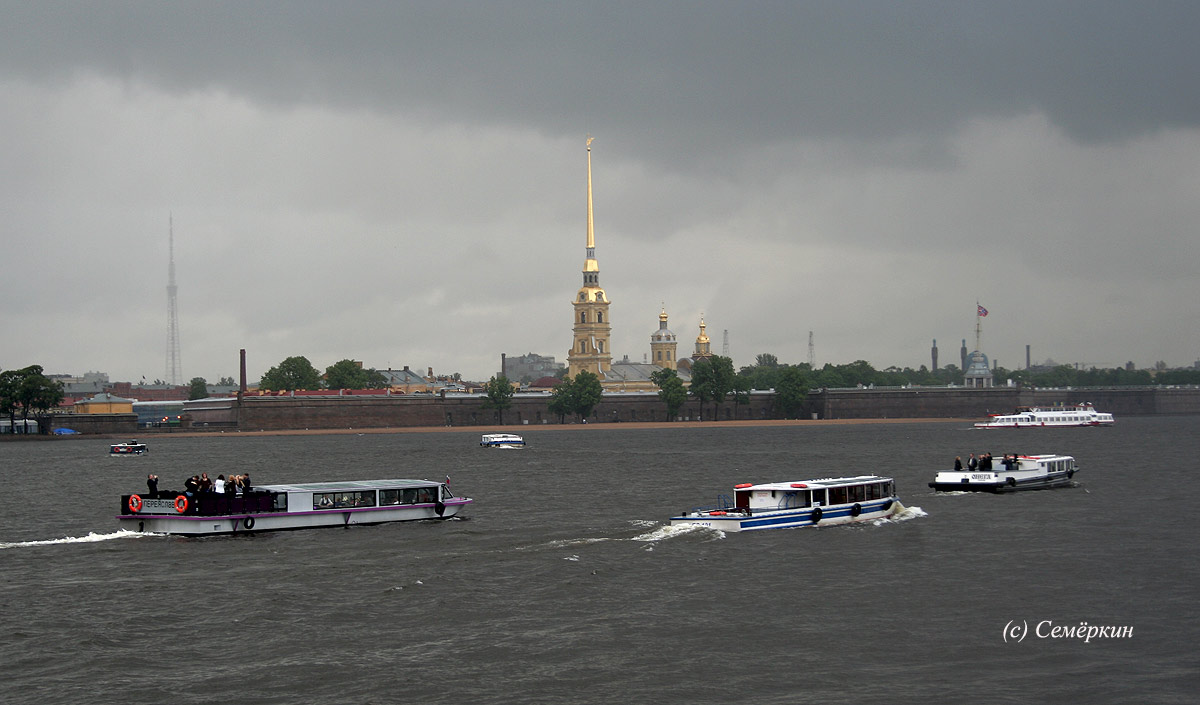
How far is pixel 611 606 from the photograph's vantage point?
94.3 ft

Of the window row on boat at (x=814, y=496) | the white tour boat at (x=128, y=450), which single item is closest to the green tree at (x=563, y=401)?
the white tour boat at (x=128, y=450)

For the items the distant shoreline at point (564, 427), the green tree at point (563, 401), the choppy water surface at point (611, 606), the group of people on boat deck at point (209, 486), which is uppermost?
the green tree at point (563, 401)

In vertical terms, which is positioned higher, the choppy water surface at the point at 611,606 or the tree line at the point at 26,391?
the tree line at the point at 26,391

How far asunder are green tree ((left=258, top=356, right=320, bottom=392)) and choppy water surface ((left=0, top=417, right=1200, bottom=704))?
118973 millimetres

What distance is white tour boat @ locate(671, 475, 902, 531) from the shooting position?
4003 cm

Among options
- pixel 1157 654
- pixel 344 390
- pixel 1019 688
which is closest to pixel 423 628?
pixel 1019 688

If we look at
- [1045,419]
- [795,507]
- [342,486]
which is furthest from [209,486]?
[1045,419]

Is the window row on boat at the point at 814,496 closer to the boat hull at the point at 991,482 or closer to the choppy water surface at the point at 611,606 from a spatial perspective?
the choppy water surface at the point at 611,606

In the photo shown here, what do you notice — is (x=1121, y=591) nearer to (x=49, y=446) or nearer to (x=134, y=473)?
(x=134, y=473)

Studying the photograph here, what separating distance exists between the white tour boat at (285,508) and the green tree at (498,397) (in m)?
116

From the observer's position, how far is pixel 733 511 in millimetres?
40656

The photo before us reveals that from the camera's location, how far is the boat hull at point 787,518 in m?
39.8

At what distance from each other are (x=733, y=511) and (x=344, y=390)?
420 ft

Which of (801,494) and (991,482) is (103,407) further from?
(801,494)
